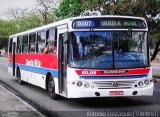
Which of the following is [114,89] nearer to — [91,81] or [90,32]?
[91,81]

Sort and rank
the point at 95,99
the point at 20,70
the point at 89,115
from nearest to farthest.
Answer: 1. the point at 89,115
2. the point at 95,99
3. the point at 20,70

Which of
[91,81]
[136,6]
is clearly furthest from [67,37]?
[136,6]

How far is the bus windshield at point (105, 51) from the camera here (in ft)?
43.2

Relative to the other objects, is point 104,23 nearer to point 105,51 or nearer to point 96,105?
point 105,51

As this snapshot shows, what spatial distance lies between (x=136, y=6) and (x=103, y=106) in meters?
14.5

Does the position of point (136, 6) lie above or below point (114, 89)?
above

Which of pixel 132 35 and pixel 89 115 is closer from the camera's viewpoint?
pixel 89 115

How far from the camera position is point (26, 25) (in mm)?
93938

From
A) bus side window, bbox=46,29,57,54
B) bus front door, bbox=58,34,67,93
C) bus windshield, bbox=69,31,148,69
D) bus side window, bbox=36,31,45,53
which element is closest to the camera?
bus windshield, bbox=69,31,148,69

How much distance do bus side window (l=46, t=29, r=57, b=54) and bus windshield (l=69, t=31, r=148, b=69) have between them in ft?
6.90

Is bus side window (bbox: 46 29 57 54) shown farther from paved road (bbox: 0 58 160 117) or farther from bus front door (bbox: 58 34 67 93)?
paved road (bbox: 0 58 160 117)

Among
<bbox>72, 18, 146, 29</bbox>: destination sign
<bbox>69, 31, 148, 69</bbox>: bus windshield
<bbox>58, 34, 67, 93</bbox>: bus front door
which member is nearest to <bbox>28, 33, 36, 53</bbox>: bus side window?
<bbox>58, 34, 67, 93</bbox>: bus front door

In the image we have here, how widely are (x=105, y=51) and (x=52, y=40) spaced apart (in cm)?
317

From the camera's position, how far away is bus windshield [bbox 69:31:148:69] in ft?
43.2
